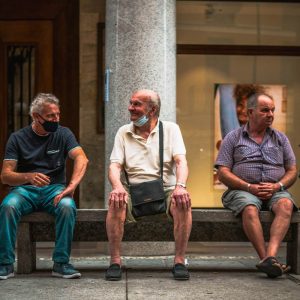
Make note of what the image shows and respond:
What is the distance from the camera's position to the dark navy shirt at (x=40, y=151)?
6.84 meters

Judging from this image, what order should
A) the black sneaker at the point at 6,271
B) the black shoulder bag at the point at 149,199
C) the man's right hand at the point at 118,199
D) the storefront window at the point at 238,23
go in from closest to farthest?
the man's right hand at the point at 118,199 → the black sneaker at the point at 6,271 → the black shoulder bag at the point at 149,199 → the storefront window at the point at 238,23

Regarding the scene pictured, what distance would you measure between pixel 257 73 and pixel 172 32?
8.85 ft

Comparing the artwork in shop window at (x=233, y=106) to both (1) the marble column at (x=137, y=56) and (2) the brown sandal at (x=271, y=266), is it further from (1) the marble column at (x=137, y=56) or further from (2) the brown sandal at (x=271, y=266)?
(2) the brown sandal at (x=271, y=266)

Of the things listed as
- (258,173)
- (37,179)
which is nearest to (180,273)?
(258,173)

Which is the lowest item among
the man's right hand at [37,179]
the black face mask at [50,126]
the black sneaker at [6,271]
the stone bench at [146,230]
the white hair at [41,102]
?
the black sneaker at [6,271]

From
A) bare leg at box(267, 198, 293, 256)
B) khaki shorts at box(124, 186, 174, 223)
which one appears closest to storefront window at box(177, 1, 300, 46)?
khaki shorts at box(124, 186, 174, 223)

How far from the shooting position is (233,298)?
19.2ft

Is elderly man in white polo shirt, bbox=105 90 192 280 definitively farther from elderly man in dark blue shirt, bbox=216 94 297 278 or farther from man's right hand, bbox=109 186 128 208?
elderly man in dark blue shirt, bbox=216 94 297 278

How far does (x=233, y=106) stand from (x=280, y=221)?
3.95 metres

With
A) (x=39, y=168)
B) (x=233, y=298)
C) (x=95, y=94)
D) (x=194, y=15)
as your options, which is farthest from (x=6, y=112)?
(x=233, y=298)

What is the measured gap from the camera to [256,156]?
7.00 meters

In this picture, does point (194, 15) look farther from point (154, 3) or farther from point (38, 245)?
point (38, 245)

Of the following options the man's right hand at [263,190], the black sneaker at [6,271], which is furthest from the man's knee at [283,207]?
the black sneaker at [6,271]

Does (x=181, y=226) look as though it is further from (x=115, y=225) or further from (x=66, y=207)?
(x=66, y=207)
